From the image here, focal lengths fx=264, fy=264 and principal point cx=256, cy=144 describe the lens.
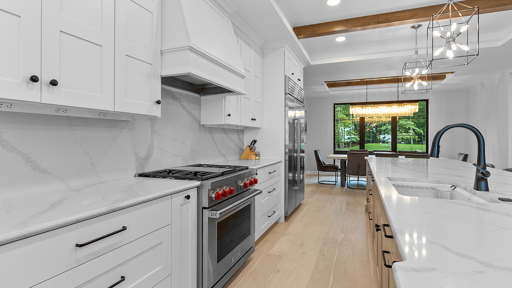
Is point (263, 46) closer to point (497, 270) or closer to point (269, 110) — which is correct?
point (269, 110)

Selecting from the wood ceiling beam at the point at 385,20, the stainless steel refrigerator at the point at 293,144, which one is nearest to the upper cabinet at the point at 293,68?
the stainless steel refrigerator at the point at 293,144

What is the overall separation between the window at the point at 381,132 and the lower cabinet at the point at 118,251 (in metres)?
7.26

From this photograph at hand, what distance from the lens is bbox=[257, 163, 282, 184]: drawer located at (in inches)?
116

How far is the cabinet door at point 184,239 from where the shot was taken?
5.22ft

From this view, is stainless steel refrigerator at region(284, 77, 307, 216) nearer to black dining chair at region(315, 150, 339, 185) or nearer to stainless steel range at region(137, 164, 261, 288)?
stainless steel range at region(137, 164, 261, 288)

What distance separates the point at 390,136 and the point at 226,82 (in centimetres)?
706

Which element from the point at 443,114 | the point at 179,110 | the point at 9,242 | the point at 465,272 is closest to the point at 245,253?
the point at 179,110

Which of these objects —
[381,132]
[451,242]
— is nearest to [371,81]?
[381,132]

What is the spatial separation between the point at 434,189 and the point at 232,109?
6.49ft

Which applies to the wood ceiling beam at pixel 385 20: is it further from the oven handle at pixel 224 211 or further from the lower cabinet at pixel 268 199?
the oven handle at pixel 224 211

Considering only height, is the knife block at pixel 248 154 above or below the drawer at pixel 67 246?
above

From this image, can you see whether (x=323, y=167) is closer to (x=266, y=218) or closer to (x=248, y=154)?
(x=248, y=154)

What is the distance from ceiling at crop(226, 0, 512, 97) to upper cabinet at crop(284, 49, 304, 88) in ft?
0.46

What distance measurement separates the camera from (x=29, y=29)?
44.2 inches
